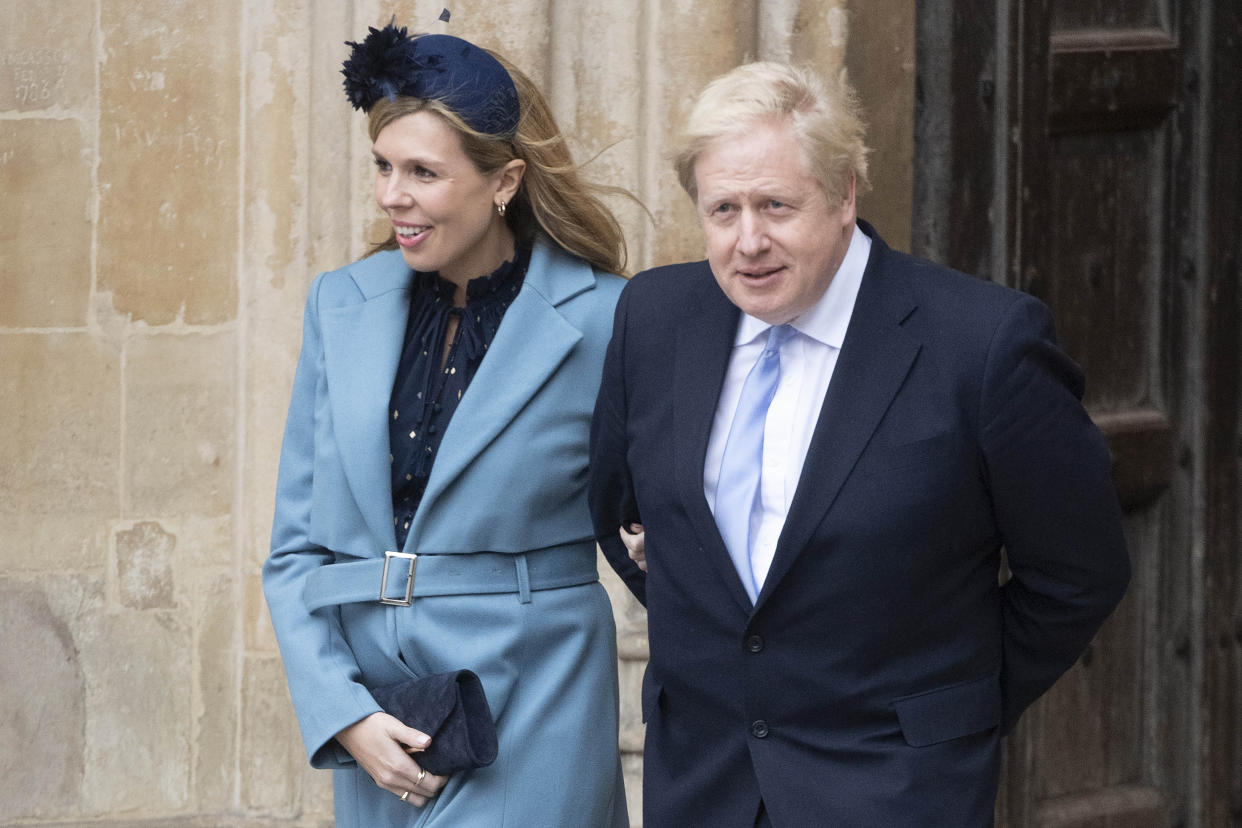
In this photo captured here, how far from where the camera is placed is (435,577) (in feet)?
7.19

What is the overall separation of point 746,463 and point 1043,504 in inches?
13.9

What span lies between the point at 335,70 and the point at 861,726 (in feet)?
6.13

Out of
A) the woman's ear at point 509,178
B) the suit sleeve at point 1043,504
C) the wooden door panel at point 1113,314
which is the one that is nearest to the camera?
the suit sleeve at point 1043,504

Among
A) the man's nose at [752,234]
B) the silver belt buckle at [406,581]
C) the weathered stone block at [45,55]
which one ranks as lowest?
the silver belt buckle at [406,581]

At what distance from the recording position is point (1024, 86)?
3.25m

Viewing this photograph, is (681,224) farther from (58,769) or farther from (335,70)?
(58,769)

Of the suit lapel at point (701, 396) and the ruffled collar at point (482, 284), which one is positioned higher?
the ruffled collar at point (482, 284)

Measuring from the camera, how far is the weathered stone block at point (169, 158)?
3.20 metres

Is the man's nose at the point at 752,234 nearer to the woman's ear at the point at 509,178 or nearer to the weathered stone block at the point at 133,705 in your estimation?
the woman's ear at the point at 509,178

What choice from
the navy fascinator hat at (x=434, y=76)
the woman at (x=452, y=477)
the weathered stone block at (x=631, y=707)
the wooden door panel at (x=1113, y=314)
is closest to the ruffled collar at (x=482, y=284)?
the woman at (x=452, y=477)

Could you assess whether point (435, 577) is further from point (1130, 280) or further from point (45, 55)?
point (1130, 280)

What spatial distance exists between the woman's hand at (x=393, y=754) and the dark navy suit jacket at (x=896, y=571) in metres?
0.38

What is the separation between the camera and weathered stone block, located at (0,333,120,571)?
3.21 meters

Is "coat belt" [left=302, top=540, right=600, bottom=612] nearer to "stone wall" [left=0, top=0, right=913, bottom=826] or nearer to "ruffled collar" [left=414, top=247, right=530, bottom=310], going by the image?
"ruffled collar" [left=414, top=247, right=530, bottom=310]
